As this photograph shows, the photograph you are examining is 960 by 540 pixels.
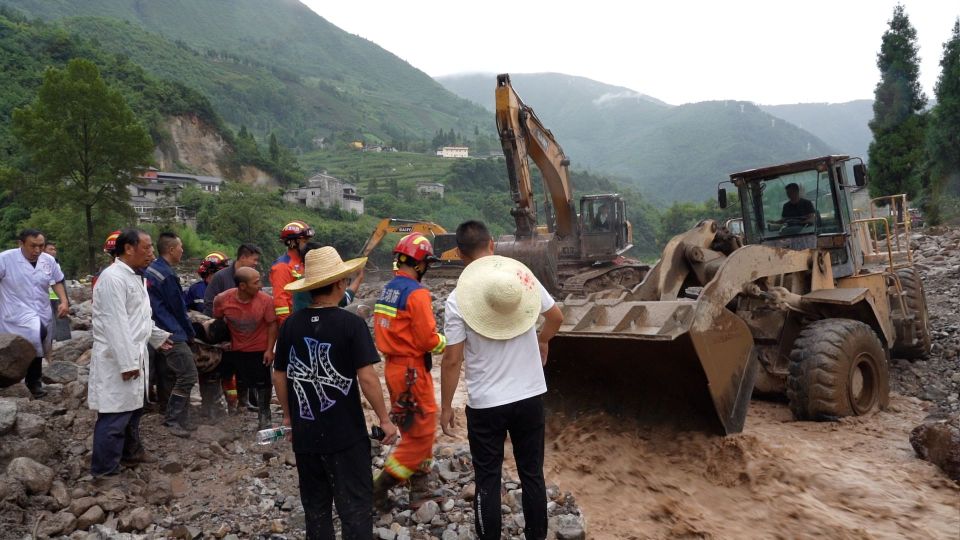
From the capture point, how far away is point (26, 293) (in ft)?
20.0

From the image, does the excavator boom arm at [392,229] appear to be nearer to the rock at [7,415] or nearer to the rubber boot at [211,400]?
the rubber boot at [211,400]

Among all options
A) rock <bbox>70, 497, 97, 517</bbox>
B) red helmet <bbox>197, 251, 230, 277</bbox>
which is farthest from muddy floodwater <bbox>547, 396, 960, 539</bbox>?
red helmet <bbox>197, 251, 230, 277</bbox>

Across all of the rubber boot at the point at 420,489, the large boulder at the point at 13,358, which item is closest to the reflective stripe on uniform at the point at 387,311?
the rubber boot at the point at 420,489

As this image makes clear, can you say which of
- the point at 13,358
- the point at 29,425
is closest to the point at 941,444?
the point at 29,425

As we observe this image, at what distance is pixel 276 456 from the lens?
506cm

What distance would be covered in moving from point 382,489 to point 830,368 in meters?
3.87

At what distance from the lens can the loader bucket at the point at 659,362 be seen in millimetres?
4875

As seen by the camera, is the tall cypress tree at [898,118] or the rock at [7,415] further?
the tall cypress tree at [898,118]

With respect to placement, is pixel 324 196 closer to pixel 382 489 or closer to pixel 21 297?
pixel 21 297

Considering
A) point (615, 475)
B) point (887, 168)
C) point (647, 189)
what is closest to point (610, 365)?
point (615, 475)

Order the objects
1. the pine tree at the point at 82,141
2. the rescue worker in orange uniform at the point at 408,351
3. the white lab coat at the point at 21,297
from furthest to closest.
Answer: the pine tree at the point at 82,141 < the white lab coat at the point at 21,297 < the rescue worker in orange uniform at the point at 408,351

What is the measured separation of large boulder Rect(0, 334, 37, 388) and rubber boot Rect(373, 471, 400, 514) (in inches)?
122

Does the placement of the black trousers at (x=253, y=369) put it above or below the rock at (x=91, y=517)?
above

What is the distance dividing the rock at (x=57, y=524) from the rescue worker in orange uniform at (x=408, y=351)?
1717 millimetres
